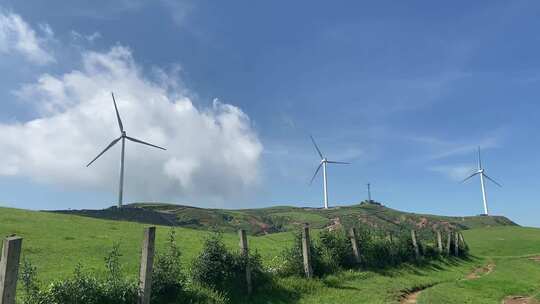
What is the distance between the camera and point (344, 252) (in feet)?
97.6

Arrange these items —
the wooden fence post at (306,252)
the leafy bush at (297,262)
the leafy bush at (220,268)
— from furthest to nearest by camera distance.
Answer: the wooden fence post at (306,252), the leafy bush at (297,262), the leafy bush at (220,268)

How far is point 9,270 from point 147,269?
16.1 ft

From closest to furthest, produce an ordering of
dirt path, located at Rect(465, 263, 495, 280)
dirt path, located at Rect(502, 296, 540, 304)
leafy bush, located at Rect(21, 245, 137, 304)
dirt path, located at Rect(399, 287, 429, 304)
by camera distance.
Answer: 1. leafy bush, located at Rect(21, 245, 137, 304)
2. dirt path, located at Rect(399, 287, 429, 304)
3. dirt path, located at Rect(502, 296, 540, 304)
4. dirt path, located at Rect(465, 263, 495, 280)

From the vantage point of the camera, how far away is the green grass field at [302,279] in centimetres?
2317

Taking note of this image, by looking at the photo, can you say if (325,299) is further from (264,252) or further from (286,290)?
(264,252)

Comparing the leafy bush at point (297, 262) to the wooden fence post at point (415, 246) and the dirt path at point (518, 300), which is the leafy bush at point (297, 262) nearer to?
the dirt path at point (518, 300)

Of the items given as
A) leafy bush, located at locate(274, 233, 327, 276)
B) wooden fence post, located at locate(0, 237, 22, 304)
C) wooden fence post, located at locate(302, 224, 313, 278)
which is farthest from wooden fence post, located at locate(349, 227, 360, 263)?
wooden fence post, located at locate(0, 237, 22, 304)

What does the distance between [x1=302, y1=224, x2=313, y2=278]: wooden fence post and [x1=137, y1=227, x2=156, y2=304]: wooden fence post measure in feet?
35.4

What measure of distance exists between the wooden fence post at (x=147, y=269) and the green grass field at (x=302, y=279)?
5.86m

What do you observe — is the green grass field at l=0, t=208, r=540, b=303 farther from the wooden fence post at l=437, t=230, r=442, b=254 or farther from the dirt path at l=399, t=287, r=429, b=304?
the wooden fence post at l=437, t=230, r=442, b=254

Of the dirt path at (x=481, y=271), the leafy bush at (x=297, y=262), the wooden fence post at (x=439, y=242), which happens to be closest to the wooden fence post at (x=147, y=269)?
the leafy bush at (x=297, y=262)

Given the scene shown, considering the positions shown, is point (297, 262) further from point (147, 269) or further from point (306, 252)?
point (147, 269)

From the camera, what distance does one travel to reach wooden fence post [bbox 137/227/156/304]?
15.8 m

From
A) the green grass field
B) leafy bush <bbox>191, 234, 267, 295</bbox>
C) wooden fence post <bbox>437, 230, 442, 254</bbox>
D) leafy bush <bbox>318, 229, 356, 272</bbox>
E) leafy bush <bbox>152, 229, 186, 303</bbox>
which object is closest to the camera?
leafy bush <bbox>152, 229, 186, 303</bbox>
